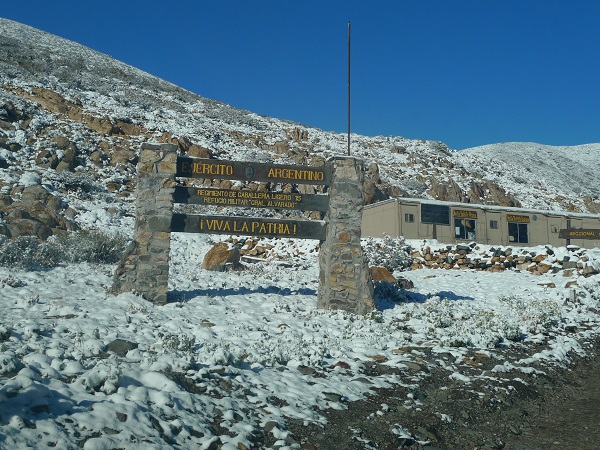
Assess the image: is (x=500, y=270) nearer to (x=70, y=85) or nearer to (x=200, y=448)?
(x=200, y=448)

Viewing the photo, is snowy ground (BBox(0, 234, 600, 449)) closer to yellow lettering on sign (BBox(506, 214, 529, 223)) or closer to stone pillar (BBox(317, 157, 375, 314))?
stone pillar (BBox(317, 157, 375, 314))

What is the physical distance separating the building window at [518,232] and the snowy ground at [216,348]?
46.9 feet

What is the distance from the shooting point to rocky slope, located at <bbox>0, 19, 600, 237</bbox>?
98.5 ft

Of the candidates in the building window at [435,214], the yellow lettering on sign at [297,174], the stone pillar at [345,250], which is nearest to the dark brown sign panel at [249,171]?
the yellow lettering on sign at [297,174]

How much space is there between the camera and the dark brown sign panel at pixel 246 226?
42.9 ft

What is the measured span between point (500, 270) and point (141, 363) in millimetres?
17910

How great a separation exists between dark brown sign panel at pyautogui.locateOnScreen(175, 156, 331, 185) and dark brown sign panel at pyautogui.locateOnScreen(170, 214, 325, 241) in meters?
1.05

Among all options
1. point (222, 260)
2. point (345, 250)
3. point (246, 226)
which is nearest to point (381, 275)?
point (345, 250)

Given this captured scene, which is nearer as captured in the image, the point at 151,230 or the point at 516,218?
the point at 151,230

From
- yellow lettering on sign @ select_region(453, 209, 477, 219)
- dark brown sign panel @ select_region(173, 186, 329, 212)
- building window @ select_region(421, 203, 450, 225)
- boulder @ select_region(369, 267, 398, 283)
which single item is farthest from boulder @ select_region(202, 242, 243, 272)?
yellow lettering on sign @ select_region(453, 209, 477, 219)

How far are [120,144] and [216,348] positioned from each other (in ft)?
115

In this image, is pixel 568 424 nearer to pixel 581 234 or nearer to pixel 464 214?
pixel 581 234

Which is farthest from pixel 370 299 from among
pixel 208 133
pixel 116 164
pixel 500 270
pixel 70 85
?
pixel 70 85

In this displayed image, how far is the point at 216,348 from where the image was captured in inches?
327
